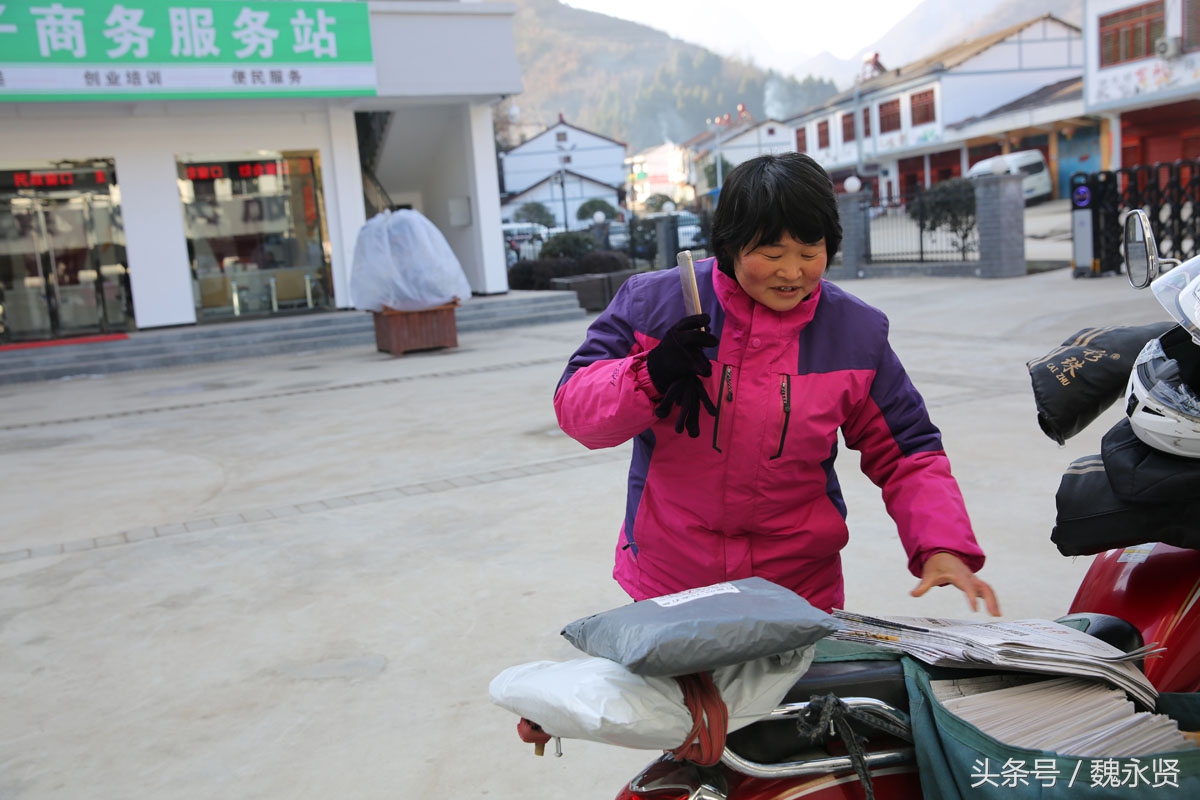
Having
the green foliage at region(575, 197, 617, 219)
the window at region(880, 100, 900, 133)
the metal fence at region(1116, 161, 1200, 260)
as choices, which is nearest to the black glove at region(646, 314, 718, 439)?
the metal fence at region(1116, 161, 1200, 260)

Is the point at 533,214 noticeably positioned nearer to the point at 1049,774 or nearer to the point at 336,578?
the point at 336,578

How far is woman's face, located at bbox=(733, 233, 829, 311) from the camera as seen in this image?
65.1 inches

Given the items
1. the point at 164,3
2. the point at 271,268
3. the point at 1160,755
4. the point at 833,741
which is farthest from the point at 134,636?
the point at 271,268

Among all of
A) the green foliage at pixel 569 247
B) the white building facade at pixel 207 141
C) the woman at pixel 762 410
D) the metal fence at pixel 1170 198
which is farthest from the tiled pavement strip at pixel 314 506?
the green foliage at pixel 569 247

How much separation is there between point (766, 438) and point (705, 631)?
56 cm

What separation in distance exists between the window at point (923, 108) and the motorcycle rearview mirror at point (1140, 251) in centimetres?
4425

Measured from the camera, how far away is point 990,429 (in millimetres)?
6117

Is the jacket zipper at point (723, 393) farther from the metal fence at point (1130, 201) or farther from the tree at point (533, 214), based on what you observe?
the tree at point (533, 214)

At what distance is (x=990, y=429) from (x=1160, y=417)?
491 cm

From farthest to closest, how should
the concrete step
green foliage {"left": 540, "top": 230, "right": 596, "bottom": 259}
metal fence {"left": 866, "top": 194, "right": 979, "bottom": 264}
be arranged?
green foliage {"left": 540, "top": 230, "right": 596, "bottom": 259}, metal fence {"left": 866, "top": 194, "right": 979, "bottom": 264}, the concrete step

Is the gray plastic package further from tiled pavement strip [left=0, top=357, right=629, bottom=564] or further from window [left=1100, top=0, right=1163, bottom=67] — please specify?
window [left=1100, top=0, right=1163, bottom=67]

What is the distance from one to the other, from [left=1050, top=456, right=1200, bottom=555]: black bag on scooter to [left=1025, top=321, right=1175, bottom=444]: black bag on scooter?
3.2 inches

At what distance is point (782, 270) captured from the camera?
1656 mm

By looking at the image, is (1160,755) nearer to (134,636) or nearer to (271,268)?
(134,636)
